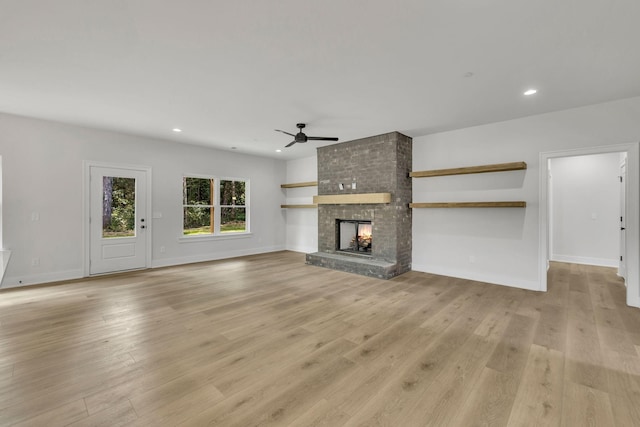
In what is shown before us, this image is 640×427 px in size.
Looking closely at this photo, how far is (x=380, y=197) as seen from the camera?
5141 mm

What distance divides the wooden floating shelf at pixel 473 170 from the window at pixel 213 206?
440 cm

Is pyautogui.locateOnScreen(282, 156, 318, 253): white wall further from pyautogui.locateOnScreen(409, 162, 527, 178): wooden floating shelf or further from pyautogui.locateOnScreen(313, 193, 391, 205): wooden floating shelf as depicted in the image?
pyautogui.locateOnScreen(409, 162, 527, 178): wooden floating shelf

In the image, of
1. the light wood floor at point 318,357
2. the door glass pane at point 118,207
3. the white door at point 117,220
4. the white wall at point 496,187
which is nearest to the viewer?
the light wood floor at point 318,357

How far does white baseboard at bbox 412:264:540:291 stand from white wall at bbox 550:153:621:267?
2987mm

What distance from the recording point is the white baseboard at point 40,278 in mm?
4320

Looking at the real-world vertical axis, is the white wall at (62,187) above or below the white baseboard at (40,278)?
above

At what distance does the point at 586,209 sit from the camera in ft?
19.5

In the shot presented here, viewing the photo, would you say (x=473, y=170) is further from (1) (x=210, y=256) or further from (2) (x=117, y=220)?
(2) (x=117, y=220)

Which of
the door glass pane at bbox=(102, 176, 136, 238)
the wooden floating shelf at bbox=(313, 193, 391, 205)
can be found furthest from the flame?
the door glass pane at bbox=(102, 176, 136, 238)

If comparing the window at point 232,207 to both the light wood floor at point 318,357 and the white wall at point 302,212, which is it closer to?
the white wall at point 302,212

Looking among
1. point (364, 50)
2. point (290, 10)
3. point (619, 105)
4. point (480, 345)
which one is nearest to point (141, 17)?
point (290, 10)

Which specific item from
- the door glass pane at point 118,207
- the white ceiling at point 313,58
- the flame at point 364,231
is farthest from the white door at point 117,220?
the flame at point 364,231

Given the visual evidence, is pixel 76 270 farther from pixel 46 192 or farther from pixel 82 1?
pixel 82 1

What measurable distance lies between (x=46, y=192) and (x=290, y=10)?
5.18 meters
